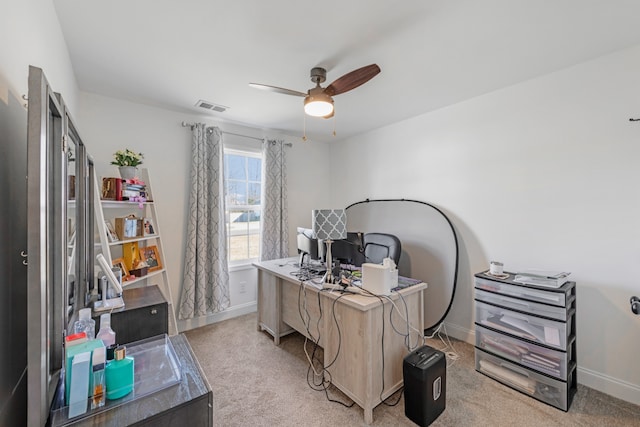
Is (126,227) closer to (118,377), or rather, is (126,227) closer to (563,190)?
(118,377)

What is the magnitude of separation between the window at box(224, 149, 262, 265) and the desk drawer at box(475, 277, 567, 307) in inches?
109

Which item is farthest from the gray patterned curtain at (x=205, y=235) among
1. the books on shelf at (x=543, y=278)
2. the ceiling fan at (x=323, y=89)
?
the books on shelf at (x=543, y=278)

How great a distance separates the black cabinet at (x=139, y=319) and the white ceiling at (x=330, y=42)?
1861 millimetres

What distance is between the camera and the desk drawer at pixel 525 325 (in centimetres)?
190

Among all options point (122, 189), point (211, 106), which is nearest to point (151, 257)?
point (122, 189)

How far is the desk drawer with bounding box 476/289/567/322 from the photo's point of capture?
1.91 m

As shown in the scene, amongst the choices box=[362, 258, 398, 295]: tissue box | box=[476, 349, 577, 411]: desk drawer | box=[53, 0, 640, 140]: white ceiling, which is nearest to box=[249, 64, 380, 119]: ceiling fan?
box=[53, 0, 640, 140]: white ceiling

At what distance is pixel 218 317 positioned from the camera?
3.37 meters

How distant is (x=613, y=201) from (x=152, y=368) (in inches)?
122

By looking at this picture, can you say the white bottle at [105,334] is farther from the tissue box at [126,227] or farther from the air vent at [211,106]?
the air vent at [211,106]

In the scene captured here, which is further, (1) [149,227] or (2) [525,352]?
(1) [149,227]

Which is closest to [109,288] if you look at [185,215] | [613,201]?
[185,215]

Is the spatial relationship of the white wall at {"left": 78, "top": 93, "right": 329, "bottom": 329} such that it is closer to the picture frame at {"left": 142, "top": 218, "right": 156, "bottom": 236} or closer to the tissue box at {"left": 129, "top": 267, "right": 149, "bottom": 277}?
the picture frame at {"left": 142, "top": 218, "right": 156, "bottom": 236}

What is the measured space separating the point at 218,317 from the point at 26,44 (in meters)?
3.02
